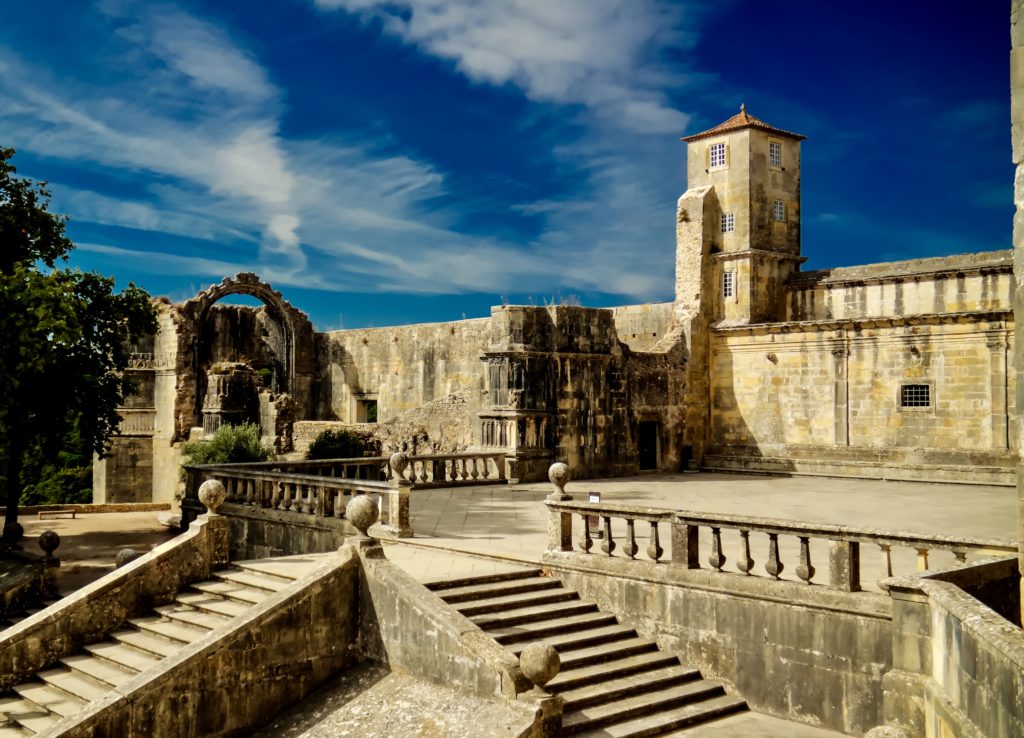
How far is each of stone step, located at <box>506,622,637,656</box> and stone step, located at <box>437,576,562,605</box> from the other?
85 centimetres

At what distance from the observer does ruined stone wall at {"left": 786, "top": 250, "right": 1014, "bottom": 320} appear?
22781 millimetres

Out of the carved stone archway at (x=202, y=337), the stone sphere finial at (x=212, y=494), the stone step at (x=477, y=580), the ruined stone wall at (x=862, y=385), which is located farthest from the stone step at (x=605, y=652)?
the carved stone archway at (x=202, y=337)

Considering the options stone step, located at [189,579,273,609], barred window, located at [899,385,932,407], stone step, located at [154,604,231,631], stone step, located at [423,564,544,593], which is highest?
barred window, located at [899,385,932,407]

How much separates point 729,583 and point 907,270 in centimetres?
1720

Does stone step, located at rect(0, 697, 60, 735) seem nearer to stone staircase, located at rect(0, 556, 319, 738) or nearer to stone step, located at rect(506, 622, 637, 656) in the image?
stone staircase, located at rect(0, 556, 319, 738)

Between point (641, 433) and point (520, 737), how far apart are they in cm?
1736

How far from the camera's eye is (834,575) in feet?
31.3

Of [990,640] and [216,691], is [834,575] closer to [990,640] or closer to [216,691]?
[990,640]

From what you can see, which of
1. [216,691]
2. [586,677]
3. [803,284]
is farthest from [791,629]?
[803,284]

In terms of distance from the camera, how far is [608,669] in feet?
32.8

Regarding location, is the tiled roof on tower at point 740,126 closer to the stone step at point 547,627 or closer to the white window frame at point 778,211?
the white window frame at point 778,211

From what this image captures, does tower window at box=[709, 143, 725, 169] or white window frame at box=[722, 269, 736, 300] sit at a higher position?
tower window at box=[709, 143, 725, 169]

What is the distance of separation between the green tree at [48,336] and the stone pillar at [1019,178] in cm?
1481

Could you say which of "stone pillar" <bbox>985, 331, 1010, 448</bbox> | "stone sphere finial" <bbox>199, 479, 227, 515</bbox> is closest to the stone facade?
"stone pillar" <bbox>985, 331, 1010, 448</bbox>
